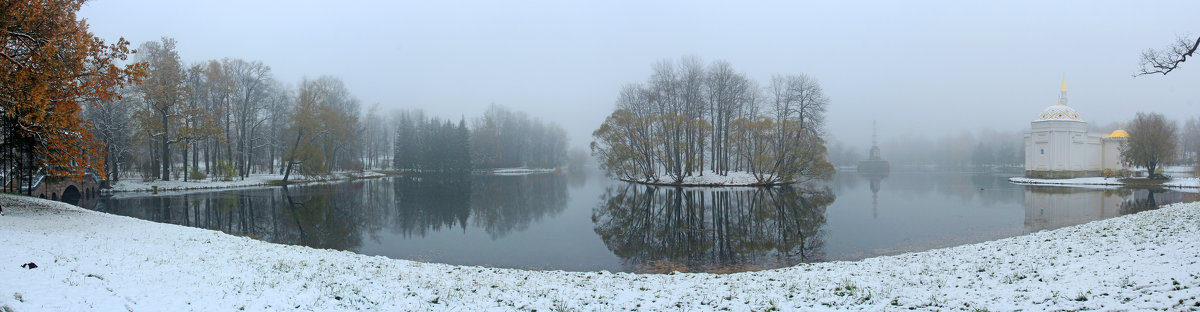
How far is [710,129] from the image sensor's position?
43594mm

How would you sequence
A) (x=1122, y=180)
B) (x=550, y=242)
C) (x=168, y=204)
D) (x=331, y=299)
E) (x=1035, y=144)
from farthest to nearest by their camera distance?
(x=1035, y=144)
(x=1122, y=180)
(x=168, y=204)
(x=550, y=242)
(x=331, y=299)

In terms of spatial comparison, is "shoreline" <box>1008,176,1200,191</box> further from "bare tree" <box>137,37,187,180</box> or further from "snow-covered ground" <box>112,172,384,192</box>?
"bare tree" <box>137,37,187,180</box>

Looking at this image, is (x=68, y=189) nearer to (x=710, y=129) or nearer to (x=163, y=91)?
(x=163, y=91)

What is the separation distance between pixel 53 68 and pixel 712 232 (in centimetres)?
1670

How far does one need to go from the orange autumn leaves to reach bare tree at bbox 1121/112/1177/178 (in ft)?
206

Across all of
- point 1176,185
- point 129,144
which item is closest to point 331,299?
point 129,144

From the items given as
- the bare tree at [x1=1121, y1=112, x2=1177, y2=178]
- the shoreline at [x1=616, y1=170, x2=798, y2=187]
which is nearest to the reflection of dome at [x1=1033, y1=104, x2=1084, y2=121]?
the bare tree at [x1=1121, y1=112, x2=1177, y2=178]

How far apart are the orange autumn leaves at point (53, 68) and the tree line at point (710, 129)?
34015 mm

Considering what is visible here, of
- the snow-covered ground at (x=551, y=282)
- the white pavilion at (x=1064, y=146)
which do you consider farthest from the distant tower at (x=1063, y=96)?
the snow-covered ground at (x=551, y=282)

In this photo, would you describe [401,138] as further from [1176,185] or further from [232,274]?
[1176,185]

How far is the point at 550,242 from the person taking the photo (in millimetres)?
15930

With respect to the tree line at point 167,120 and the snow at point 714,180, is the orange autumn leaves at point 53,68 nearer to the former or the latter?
the tree line at point 167,120

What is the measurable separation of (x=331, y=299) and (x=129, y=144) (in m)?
36.9

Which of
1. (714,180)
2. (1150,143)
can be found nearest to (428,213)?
(714,180)
